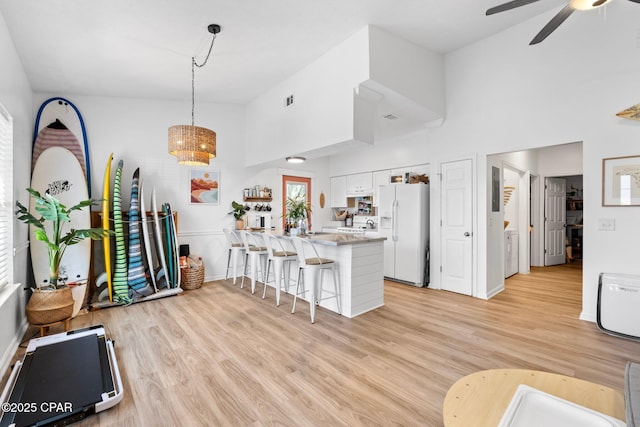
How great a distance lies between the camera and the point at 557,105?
362cm

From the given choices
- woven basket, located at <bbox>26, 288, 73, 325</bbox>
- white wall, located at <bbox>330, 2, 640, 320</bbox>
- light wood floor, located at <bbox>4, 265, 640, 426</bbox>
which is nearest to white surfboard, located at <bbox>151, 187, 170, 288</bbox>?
light wood floor, located at <bbox>4, 265, 640, 426</bbox>

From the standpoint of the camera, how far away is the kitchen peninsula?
362 centimetres

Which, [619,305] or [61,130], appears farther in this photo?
[61,130]

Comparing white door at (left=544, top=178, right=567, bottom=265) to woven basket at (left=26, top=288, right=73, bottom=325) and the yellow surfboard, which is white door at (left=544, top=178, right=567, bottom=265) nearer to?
the yellow surfboard

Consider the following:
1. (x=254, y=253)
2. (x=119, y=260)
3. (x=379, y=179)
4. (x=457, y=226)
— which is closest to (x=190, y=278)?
(x=119, y=260)

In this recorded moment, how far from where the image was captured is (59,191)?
4.00 metres

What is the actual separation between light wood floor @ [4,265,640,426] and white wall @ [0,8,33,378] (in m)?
0.68

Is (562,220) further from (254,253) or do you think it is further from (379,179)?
(254,253)

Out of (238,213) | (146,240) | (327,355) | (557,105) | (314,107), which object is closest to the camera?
(327,355)

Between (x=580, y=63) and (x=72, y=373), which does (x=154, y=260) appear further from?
(x=580, y=63)

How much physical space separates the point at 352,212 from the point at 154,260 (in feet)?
14.4

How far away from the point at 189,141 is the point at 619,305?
4.84 m

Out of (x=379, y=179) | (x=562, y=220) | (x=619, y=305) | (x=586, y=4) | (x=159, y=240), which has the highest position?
(x=586, y=4)

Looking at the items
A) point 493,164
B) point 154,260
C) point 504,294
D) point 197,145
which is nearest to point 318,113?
point 197,145
